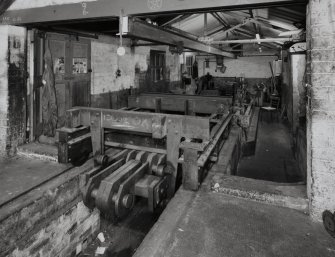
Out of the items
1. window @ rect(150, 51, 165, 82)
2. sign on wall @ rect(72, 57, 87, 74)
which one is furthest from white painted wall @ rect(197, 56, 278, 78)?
sign on wall @ rect(72, 57, 87, 74)

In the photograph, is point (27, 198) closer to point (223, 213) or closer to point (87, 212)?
point (87, 212)

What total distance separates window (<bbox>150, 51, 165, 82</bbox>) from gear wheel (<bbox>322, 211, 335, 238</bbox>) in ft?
27.1

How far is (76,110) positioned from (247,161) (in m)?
4.20

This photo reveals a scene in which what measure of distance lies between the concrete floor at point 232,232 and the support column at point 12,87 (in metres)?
3.38

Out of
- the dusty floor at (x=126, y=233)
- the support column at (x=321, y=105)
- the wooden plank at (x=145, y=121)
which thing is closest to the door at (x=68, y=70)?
the wooden plank at (x=145, y=121)

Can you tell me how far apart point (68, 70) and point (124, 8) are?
3.06 metres

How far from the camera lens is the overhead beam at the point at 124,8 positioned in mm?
2553

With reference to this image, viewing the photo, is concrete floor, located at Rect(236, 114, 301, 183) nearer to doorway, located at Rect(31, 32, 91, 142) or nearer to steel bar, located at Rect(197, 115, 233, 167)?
steel bar, located at Rect(197, 115, 233, 167)

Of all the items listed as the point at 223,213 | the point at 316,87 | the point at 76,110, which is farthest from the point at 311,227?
the point at 76,110

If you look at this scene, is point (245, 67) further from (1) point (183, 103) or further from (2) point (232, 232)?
(2) point (232, 232)

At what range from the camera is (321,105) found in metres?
2.31

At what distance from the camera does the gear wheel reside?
2.18 metres

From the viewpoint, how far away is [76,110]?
3.74 m

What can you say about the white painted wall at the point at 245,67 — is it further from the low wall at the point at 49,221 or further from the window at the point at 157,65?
the low wall at the point at 49,221
